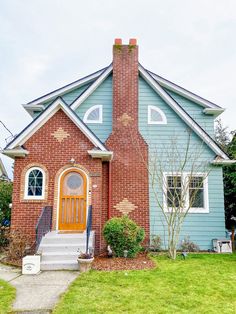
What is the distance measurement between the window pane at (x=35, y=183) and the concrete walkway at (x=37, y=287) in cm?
274

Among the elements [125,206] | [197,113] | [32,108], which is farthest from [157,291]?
[32,108]

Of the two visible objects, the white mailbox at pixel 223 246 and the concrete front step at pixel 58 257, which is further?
the white mailbox at pixel 223 246

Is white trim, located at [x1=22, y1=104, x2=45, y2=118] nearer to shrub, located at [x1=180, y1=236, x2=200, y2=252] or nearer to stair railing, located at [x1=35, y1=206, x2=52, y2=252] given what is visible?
stair railing, located at [x1=35, y1=206, x2=52, y2=252]

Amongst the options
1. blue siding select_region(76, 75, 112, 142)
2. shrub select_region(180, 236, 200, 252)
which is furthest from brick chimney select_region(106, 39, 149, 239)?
shrub select_region(180, 236, 200, 252)

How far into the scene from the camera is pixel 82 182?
1024 cm

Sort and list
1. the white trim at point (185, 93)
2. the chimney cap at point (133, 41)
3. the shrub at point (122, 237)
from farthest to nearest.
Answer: the white trim at point (185, 93), the chimney cap at point (133, 41), the shrub at point (122, 237)

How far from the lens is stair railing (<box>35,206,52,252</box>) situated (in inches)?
330

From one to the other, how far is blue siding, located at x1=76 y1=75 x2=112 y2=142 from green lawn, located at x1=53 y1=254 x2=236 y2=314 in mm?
6223

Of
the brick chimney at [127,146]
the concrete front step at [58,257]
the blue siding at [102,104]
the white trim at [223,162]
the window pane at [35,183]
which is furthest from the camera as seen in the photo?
the blue siding at [102,104]

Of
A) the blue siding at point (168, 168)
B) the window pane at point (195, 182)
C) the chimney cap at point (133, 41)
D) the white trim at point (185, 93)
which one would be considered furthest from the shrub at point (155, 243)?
the chimney cap at point (133, 41)

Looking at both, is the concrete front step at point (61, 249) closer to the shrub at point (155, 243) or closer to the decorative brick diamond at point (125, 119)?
the shrub at point (155, 243)

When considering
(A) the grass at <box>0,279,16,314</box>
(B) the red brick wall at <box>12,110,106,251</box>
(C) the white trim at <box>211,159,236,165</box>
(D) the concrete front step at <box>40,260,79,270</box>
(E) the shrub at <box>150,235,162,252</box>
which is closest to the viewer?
(A) the grass at <box>0,279,16,314</box>

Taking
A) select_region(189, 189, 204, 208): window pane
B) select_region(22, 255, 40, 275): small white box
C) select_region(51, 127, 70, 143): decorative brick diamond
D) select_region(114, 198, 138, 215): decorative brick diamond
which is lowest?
select_region(22, 255, 40, 275): small white box

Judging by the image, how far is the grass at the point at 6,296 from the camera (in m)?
4.72
